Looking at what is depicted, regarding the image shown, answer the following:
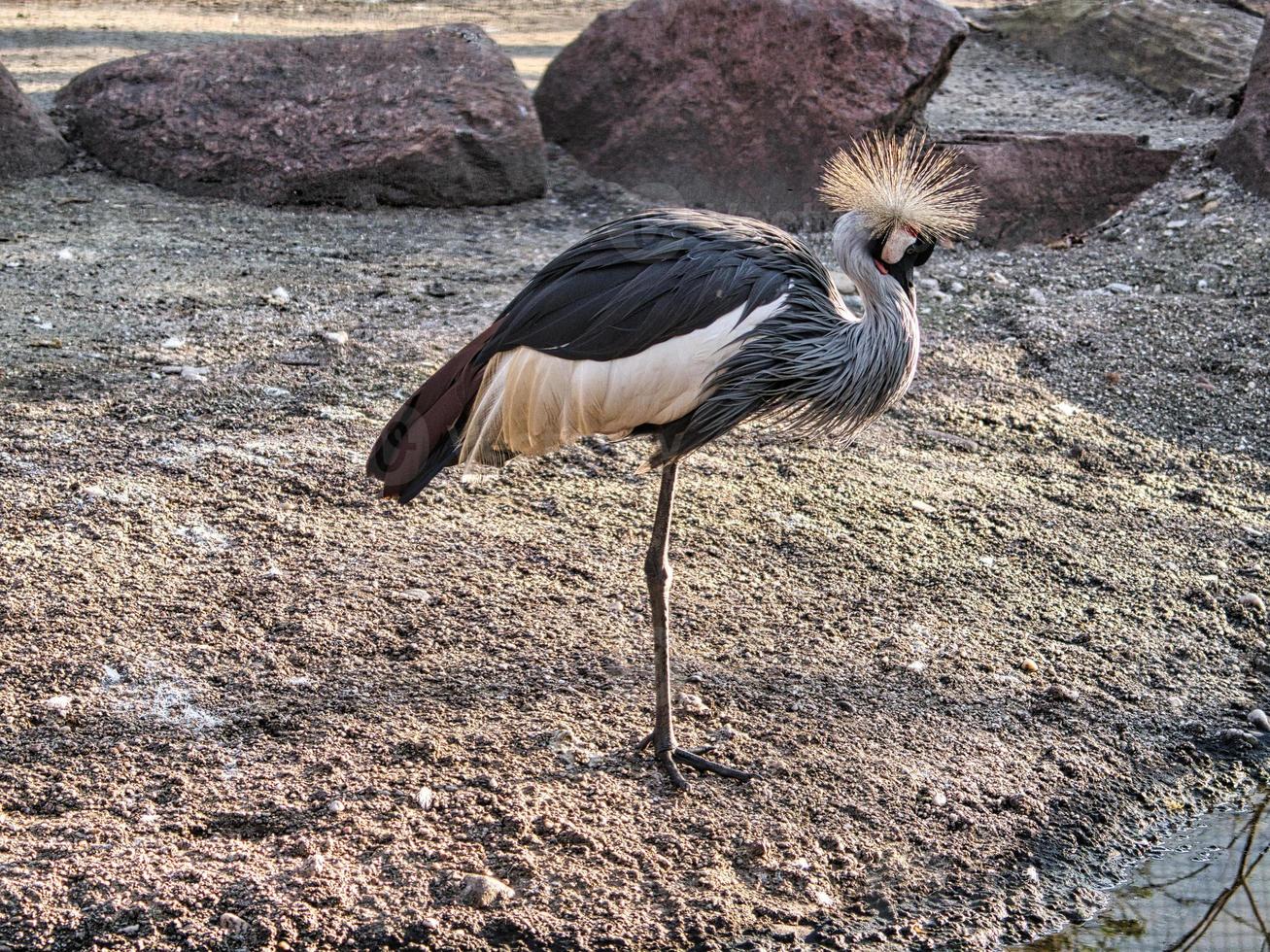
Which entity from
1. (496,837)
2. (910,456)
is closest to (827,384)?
(496,837)

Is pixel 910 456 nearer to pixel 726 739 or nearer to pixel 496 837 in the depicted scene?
pixel 726 739

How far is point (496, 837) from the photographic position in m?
2.76

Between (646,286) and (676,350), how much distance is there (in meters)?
0.16

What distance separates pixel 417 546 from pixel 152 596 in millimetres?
737

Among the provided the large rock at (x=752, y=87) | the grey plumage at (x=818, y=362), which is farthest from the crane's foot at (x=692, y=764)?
the large rock at (x=752, y=87)

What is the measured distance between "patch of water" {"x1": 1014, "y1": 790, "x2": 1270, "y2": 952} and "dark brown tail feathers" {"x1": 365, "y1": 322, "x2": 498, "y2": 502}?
1.67 metres

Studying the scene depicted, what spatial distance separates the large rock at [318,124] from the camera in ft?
20.7

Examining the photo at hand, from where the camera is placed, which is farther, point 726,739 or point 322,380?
point 322,380

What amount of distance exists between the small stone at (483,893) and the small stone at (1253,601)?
2388 mm

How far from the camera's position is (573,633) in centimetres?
345

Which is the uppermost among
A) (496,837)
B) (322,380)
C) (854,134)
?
(854,134)

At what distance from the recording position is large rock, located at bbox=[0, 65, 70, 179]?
20.2 ft

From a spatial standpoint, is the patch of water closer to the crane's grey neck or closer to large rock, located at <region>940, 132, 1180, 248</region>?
the crane's grey neck

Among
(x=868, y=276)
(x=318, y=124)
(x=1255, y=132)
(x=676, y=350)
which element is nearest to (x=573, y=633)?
(x=676, y=350)
